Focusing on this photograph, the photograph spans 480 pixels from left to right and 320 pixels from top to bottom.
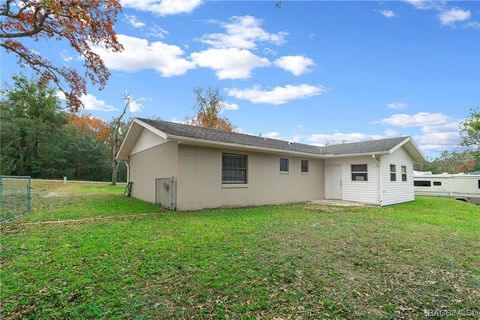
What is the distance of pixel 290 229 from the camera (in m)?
6.74

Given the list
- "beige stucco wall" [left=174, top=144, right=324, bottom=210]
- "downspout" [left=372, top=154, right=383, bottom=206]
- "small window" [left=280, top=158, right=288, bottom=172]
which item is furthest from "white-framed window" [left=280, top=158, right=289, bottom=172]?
"downspout" [left=372, top=154, right=383, bottom=206]

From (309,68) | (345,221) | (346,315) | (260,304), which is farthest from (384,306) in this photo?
(309,68)

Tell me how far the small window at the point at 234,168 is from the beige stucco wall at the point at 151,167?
7.01 ft

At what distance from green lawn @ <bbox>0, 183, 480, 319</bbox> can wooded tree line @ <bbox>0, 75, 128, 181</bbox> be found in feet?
88.5

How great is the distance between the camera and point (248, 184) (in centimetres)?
1148

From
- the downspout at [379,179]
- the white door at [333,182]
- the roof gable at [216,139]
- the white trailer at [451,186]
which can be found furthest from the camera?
the white trailer at [451,186]

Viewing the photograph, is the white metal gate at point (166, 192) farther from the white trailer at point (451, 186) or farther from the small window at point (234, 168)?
the white trailer at point (451, 186)

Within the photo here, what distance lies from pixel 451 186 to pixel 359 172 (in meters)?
10.5

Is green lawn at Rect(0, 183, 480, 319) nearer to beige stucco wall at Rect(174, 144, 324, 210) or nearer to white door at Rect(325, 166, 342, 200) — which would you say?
beige stucco wall at Rect(174, 144, 324, 210)

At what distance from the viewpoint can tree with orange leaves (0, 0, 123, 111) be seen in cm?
822

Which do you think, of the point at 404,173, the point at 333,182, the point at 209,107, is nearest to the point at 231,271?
the point at 333,182

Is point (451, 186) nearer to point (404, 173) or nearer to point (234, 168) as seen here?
point (404, 173)

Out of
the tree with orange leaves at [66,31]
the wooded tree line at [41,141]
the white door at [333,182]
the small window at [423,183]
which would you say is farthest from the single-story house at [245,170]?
the wooded tree line at [41,141]

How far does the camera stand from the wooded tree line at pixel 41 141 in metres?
27.7
